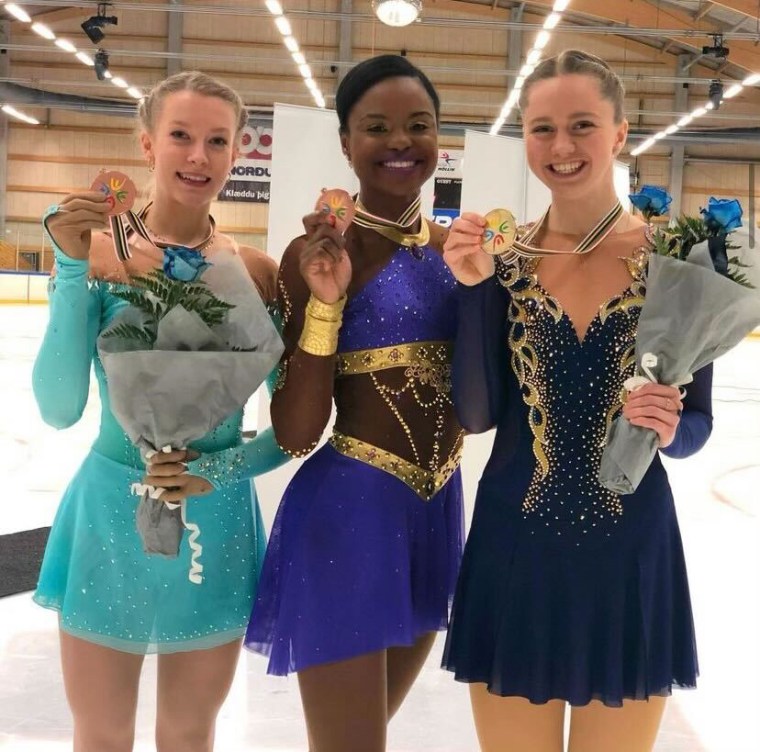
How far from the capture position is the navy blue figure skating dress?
1628mm

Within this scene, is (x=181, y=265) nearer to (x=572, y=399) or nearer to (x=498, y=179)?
(x=572, y=399)

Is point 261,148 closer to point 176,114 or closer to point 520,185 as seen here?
point 520,185

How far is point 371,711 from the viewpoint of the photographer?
66.7 inches

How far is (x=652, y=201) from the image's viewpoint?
170 centimetres

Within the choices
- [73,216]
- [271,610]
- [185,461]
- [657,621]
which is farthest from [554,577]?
[73,216]

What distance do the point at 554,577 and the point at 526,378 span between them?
0.35 meters

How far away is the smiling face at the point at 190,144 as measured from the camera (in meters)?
1.84

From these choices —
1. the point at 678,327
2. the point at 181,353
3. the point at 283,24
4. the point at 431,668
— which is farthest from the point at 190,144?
the point at 283,24

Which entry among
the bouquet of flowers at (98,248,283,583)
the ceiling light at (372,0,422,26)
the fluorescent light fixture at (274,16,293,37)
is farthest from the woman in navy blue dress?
the fluorescent light fixture at (274,16,293,37)

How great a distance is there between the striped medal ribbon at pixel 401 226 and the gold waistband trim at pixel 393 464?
0.40m

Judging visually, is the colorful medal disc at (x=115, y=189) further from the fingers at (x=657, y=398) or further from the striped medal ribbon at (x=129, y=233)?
the fingers at (x=657, y=398)

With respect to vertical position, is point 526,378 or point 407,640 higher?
point 526,378

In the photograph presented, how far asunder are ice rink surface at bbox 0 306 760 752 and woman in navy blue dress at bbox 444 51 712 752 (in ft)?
4.92

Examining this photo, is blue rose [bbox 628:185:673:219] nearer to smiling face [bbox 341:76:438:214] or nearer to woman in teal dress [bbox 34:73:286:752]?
smiling face [bbox 341:76:438:214]
